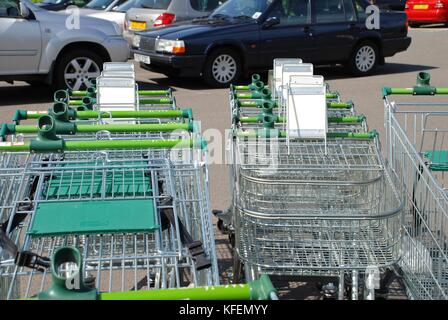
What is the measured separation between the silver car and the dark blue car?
109 cm

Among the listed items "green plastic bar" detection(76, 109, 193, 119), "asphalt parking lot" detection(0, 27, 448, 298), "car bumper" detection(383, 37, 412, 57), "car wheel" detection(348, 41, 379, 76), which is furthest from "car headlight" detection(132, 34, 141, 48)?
"green plastic bar" detection(76, 109, 193, 119)

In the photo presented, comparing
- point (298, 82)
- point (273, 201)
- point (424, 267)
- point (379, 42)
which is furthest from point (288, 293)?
point (379, 42)

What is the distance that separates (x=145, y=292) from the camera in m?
1.88

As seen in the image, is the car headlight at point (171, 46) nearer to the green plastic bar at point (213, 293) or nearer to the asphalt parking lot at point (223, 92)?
the asphalt parking lot at point (223, 92)

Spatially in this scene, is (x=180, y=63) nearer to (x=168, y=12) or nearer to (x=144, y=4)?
(x=168, y=12)

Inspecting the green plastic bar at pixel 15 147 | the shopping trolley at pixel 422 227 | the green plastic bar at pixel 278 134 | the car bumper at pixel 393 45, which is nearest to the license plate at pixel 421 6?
the car bumper at pixel 393 45

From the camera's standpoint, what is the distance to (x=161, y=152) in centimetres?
403

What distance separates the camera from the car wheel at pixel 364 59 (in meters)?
13.5

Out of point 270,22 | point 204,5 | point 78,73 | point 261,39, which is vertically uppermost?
point 204,5

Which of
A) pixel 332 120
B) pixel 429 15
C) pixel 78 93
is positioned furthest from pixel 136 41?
pixel 429 15

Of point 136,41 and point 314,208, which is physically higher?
point 136,41

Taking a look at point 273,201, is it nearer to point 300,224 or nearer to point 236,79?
point 300,224

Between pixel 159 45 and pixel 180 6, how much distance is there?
7.68 feet

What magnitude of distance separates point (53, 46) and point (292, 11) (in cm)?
405
